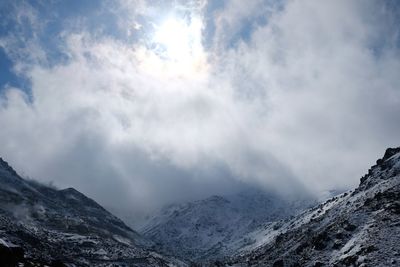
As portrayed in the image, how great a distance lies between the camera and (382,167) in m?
193

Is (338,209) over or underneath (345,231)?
over

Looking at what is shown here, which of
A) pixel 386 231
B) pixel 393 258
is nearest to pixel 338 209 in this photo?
pixel 386 231

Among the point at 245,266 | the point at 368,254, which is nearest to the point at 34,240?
the point at 245,266

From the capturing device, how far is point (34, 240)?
18288 centimetres

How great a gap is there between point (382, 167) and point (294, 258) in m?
89.6

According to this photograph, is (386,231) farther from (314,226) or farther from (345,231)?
(314,226)

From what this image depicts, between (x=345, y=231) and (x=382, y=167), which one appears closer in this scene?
(x=345, y=231)

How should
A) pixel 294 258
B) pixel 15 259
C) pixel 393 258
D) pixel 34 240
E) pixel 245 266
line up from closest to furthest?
1. pixel 15 259
2. pixel 393 258
3. pixel 294 258
4. pixel 245 266
5. pixel 34 240

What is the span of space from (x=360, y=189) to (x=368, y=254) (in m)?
106

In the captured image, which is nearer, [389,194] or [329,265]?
[329,265]

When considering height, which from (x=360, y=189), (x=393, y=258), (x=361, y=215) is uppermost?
(x=360, y=189)

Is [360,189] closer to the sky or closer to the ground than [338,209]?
closer to the sky

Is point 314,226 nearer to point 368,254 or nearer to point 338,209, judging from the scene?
point 338,209

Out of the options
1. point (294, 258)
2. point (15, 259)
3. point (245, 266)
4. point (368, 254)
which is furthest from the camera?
point (245, 266)
